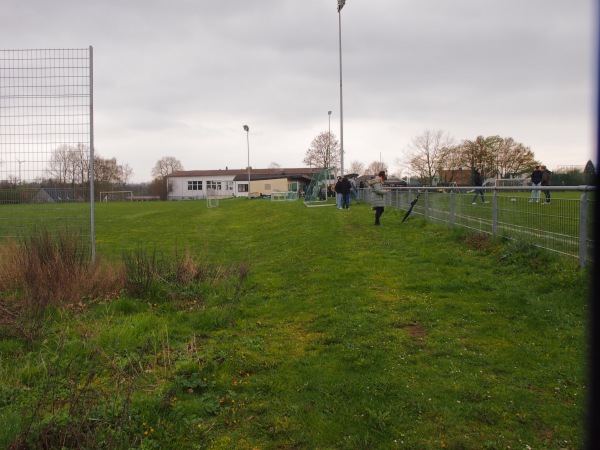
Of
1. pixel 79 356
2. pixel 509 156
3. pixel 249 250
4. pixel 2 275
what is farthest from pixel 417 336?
A: pixel 509 156

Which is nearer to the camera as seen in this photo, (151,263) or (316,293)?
(316,293)

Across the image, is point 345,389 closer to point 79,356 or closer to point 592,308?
point 592,308

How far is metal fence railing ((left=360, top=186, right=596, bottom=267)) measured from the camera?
670cm

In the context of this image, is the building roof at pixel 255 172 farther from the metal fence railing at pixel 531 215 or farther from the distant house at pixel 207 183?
the metal fence railing at pixel 531 215

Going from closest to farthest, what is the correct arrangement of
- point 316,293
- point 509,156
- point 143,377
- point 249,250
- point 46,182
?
1. point 143,377
2. point 316,293
3. point 46,182
4. point 249,250
5. point 509,156

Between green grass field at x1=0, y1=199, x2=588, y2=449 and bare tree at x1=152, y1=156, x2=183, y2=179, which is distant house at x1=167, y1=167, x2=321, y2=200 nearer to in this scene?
bare tree at x1=152, y1=156, x2=183, y2=179

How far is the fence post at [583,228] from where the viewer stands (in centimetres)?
654

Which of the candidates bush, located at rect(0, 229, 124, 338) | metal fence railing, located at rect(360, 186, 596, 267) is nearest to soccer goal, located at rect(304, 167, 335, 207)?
metal fence railing, located at rect(360, 186, 596, 267)

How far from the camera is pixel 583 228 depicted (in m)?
6.66

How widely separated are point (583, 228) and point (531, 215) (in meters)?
1.61

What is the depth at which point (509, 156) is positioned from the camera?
6931 cm

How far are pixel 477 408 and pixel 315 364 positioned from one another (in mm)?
1530

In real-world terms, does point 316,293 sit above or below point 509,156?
below

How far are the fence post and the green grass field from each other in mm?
195
